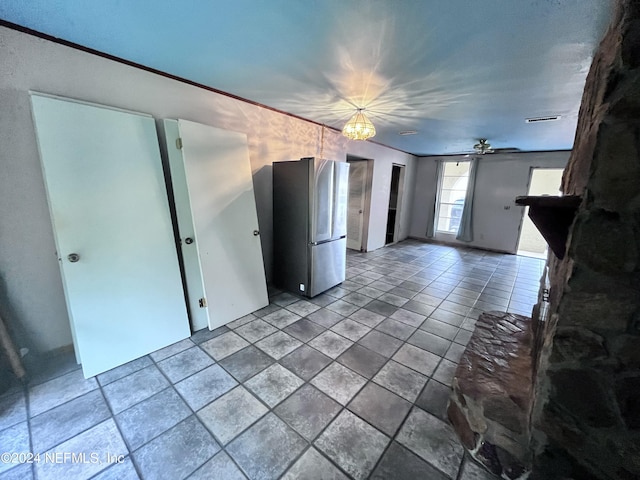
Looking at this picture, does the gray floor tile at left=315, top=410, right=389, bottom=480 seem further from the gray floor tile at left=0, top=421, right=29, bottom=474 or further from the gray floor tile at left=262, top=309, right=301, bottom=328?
the gray floor tile at left=0, top=421, right=29, bottom=474

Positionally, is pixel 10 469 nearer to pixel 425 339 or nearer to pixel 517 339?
pixel 425 339

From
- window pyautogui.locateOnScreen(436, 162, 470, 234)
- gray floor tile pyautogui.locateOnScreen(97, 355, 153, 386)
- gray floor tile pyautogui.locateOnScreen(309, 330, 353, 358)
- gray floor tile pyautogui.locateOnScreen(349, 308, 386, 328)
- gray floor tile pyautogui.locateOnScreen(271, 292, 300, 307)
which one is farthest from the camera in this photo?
window pyautogui.locateOnScreen(436, 162, 470, 234)

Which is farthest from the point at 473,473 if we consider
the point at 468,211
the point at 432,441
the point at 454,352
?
the point at 468,211

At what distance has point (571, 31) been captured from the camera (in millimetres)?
1380

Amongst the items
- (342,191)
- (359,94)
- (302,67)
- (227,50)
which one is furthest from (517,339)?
(227,50)

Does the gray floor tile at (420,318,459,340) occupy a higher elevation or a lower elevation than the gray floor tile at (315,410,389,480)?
lower

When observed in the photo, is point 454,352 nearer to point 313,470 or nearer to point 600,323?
point 600,323

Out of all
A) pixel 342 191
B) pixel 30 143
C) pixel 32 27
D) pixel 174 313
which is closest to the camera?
pixel 32 27

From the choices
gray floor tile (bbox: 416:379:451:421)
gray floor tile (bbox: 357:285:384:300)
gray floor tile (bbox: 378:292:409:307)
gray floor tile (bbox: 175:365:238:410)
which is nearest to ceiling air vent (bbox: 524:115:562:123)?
gray floor tile (bbox: 378:292:409:307)

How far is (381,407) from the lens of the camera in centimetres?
160

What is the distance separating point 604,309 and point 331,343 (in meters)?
1.79

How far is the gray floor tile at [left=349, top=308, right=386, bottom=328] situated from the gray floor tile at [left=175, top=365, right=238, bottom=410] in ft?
4.57

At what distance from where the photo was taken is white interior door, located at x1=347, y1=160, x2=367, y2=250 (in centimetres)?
509

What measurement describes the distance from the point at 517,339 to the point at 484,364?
0.51 m
